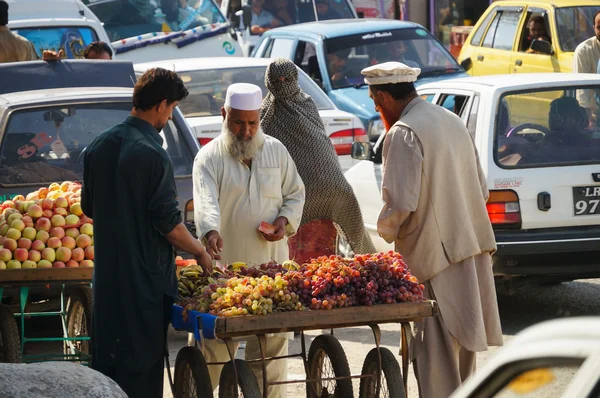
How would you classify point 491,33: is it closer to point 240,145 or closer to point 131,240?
point 240,145

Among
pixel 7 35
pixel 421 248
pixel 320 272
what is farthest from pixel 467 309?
pixel 7 35

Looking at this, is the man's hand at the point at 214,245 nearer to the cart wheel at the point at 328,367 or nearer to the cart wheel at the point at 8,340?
the cart wheel at the point at 328,367

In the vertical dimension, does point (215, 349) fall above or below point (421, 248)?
below

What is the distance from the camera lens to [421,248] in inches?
235

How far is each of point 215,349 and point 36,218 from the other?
1383 millimetres

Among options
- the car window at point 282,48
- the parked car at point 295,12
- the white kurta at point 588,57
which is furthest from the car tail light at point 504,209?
the parked car at point 295,12

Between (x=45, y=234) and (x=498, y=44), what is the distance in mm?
10352

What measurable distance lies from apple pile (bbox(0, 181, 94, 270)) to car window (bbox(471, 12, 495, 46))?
→ 409 inches

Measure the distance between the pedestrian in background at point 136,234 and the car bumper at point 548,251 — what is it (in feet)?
9.90

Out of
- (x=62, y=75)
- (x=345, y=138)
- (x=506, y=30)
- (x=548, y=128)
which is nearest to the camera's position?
(x=548, y=128)

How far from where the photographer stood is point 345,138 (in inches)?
458

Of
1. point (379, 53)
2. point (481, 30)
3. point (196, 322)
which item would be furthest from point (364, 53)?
point (196, 322)

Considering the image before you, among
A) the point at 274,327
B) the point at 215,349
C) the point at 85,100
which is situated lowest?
the point at 215,349

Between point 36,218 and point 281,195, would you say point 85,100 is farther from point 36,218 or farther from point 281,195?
point 281,195
